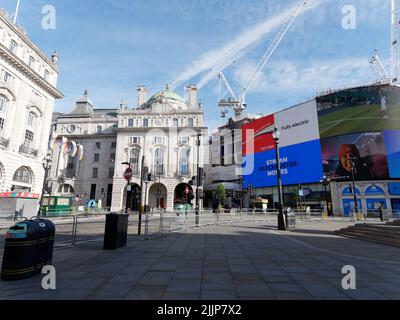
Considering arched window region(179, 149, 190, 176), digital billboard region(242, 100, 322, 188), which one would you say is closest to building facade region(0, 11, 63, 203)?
arched window region(179, 149, 190, 176)

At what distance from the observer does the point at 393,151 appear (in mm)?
45250

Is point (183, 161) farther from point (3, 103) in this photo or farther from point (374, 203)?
point (374, 203)

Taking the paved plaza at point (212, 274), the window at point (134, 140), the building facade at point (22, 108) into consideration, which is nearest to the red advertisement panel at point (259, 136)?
the window at point (134, 140)

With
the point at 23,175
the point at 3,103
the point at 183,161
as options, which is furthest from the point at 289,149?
the point at 3,103

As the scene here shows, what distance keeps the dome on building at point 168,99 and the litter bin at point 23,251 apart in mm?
53626

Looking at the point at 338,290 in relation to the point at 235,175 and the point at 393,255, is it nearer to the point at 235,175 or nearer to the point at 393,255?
the point at 393,255

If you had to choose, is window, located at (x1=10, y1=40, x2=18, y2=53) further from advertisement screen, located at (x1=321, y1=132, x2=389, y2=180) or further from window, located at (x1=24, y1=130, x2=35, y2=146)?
advertisement screen, located at (x1=321, y1=132, x2=389, y2=180)

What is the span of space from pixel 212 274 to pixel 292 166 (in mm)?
55341

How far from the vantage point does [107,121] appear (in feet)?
203

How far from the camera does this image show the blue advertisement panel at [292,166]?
52.7 m

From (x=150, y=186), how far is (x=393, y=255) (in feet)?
159

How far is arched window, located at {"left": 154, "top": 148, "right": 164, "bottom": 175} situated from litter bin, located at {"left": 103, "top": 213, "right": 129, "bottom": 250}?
4352 cm

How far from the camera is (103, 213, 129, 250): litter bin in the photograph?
8.79m

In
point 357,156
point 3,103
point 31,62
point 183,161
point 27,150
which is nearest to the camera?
point 3,103
